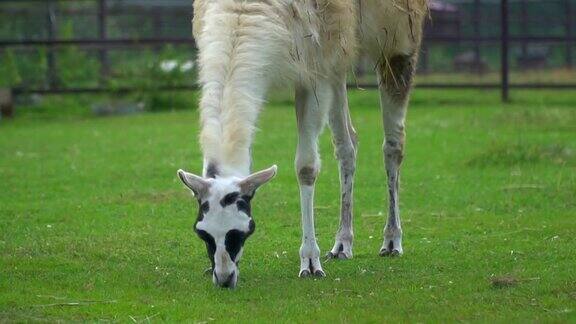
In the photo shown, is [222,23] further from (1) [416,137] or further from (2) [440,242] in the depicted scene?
(1) [416,137]

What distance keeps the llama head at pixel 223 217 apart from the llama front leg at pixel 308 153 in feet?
2.66

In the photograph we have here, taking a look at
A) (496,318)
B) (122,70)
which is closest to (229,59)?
(496,318)

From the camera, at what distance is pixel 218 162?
6.30m

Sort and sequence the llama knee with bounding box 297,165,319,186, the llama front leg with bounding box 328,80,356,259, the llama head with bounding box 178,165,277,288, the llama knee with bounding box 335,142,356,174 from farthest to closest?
the llama knee with bounding box 335,142,356,174
the llama front leg with bounding box 328,80,356,259
the llama knee with bounding box 297,165,319,186
the llama head with bounding box 178,165,277,288

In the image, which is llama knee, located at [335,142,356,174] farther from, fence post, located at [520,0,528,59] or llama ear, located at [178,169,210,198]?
fence post, located at [520,0,528,59]

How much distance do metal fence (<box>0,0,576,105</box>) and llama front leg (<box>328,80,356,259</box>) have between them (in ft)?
32.5

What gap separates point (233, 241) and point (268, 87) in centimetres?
102

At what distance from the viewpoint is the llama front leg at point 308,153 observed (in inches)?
274

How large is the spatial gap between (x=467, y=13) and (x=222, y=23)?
18.3m

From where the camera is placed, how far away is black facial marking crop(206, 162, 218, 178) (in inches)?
247

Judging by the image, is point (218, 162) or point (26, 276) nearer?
point (218, 162)

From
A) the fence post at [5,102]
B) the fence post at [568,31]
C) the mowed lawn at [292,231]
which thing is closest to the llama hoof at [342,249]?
the mowed lawn at [292,231]

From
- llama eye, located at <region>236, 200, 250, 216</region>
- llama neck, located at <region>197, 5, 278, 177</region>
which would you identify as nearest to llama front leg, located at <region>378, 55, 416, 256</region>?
llama neck, located at <region>197, 5, 278, 177</region>

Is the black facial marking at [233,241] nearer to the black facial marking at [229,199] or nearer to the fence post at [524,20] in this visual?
the black facial marking at [229,199]
